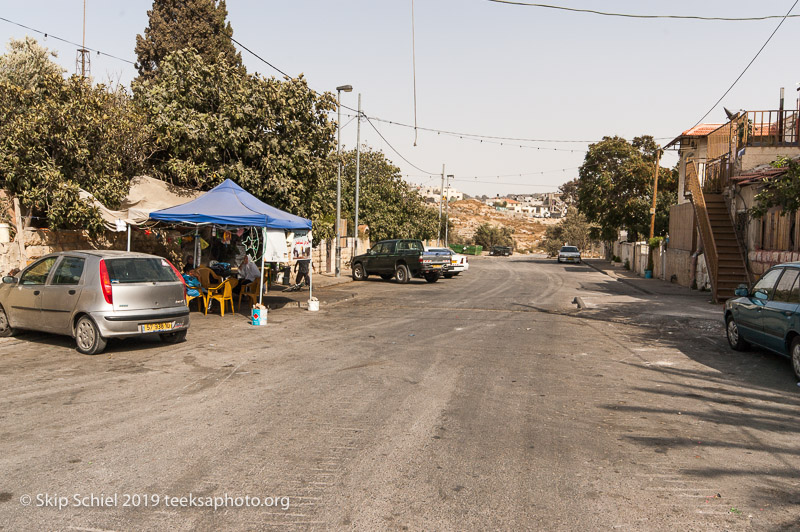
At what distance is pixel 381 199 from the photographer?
44.7 m

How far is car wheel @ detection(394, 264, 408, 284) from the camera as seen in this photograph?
27078 millimetres

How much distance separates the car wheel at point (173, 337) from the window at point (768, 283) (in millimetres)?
9494

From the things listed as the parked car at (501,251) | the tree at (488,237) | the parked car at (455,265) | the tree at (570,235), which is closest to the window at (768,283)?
the parked car at (455,265)

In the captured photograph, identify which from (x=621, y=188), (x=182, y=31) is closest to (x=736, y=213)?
(x=621, y=188)

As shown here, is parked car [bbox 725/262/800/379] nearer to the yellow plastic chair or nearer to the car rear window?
the car rear window

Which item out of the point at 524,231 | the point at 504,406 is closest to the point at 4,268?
the point at 504,406

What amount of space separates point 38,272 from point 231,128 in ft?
30.2

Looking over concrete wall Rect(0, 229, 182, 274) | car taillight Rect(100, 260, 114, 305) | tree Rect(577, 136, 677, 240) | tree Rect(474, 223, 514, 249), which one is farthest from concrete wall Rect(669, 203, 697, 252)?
tree Rect(474, 223, 514, 249)

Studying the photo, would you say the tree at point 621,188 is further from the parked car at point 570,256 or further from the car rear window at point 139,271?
the car rear window at point 139,271

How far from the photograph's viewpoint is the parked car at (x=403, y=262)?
2681 cm

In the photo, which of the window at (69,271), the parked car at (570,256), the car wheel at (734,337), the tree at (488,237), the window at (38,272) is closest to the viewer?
the window at (69,271)

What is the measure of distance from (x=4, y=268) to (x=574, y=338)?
1236 centimetres

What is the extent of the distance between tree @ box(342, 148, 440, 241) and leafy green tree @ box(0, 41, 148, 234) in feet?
87.7

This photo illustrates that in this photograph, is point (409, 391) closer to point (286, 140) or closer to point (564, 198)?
point (286, 140)
